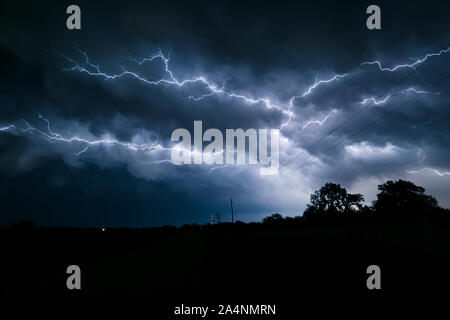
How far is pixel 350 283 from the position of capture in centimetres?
446

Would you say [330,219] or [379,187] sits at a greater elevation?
[379,187]

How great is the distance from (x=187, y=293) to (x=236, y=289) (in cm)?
87

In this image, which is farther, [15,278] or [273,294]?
[15,278]

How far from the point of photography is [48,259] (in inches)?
330
